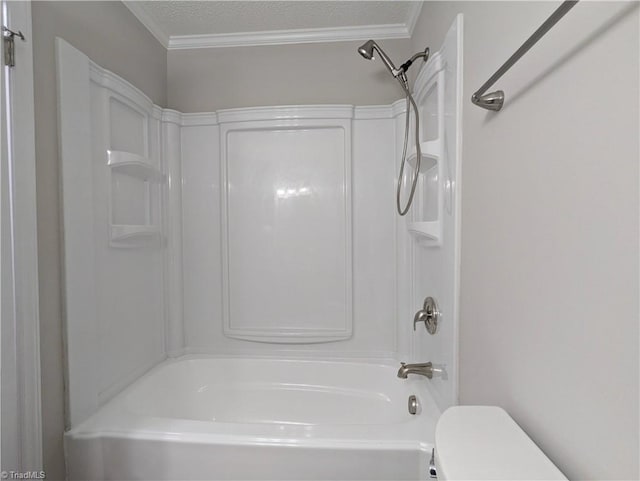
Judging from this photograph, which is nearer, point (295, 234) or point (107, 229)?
point (107, 229)

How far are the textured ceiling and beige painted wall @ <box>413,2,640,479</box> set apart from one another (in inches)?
41.0

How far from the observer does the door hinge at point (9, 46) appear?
1.04 meters

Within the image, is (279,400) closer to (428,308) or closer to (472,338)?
(428,308)

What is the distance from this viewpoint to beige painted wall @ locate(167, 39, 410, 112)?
2094 mm

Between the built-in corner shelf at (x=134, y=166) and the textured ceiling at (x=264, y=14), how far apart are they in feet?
2.65

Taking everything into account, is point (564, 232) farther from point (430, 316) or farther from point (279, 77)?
point (279, 77)

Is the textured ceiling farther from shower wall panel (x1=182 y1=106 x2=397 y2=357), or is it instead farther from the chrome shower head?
shower wall panel (x1=182 y1=106 x2=397 y2=357)

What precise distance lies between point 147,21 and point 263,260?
4.76ft

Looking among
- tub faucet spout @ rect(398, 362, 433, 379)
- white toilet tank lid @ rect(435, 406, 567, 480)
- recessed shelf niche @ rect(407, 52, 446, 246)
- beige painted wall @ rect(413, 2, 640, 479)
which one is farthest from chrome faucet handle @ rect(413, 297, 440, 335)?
white toilet tank lid @ rect(435, 406, 567, 480)

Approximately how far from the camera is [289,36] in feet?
6.88

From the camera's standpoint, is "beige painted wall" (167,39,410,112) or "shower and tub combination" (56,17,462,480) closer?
"shower and tub combination" (56,17,462,480)

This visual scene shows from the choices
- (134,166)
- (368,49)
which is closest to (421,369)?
(368,49)

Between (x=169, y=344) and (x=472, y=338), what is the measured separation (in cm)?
175

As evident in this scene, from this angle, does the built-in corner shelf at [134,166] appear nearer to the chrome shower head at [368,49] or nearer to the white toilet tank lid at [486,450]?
the chrome shower head at [368,49]
